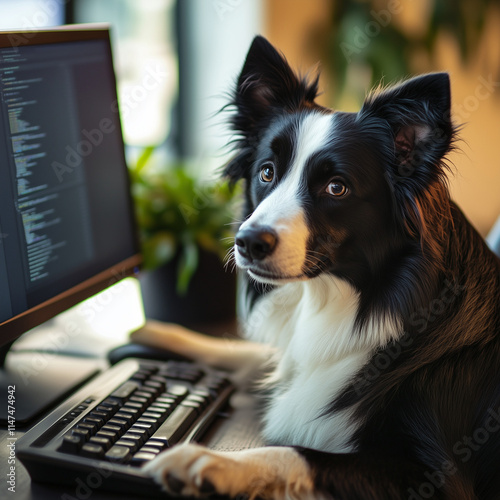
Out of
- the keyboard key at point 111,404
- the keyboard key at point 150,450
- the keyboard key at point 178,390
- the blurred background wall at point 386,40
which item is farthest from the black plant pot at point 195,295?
the blurred background wall at point 386,40

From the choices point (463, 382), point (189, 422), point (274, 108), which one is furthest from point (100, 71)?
point (463, 382)

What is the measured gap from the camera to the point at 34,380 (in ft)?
3.88

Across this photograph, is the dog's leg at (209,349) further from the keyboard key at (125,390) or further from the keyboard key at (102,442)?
the keyboard key at (102,442)

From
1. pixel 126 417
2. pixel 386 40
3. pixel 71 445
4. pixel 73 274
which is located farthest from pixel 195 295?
pixel 386 40

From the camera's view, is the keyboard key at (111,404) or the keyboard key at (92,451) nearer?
the keyboard key at (92,451)

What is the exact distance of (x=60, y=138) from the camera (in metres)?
1.13

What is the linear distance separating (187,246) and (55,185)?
551 millimetres

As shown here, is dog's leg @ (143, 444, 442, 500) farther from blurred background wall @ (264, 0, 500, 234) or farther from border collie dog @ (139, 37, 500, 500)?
blurred background wall @ (264, 0, 500, 234)

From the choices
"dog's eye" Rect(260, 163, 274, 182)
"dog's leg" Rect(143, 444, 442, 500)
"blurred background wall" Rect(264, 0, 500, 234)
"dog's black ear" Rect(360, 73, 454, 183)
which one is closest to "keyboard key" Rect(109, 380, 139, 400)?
"dog's leg" Rect(143, 444, 442, 500)

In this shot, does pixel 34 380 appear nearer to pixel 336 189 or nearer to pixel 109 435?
pixel 109 435

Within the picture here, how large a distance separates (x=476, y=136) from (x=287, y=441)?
293 cm

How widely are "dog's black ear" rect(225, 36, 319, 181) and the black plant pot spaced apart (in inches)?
14.4

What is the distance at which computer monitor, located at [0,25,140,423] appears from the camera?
100 cm

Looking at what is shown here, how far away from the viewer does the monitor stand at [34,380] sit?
106cm
